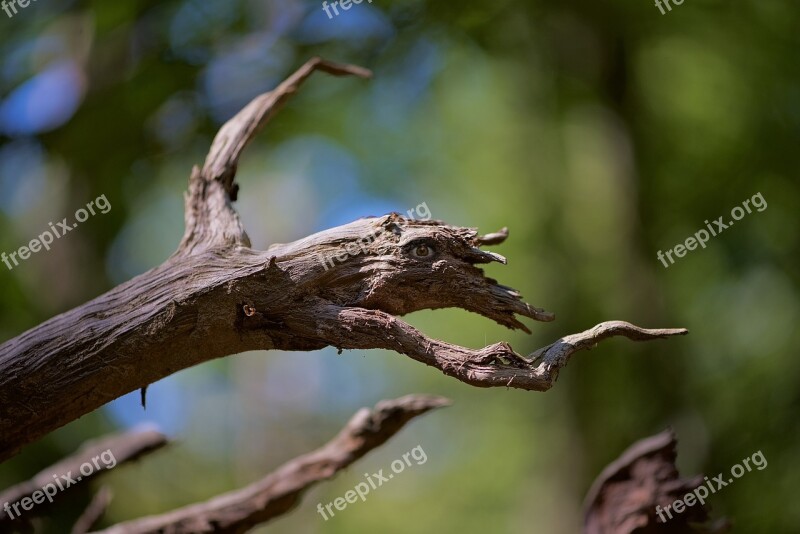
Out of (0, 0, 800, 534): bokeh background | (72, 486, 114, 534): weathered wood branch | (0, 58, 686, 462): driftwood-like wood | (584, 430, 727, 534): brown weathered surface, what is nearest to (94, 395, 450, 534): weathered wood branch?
(72, 486, 114, 534): weathered wood branch

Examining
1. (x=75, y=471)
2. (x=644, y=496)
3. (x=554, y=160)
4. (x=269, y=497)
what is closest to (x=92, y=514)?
(x=75, y=471)

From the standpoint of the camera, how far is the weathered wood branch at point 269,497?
167 centimetres

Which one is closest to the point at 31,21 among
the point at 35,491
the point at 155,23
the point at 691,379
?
the point at 155,23

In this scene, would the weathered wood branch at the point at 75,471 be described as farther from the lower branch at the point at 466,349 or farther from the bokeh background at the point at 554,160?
the lower branch at the point at 466,349

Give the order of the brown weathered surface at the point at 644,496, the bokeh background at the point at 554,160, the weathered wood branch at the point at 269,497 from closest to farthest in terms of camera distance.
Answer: the brown weathered surface at the point at 644,496
the weathered wood branch at the point at 269,497
the bokeh background at the point at 554,160

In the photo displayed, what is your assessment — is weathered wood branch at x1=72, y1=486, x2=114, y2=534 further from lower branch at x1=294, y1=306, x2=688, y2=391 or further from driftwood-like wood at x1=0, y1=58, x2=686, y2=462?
lower branch at x1=294, y1=306, x2=688, y2=391

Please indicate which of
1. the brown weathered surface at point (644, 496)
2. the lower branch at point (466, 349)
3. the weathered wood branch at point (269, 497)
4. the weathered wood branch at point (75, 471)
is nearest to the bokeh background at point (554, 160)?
the weathered wood branch at point (75, 471)

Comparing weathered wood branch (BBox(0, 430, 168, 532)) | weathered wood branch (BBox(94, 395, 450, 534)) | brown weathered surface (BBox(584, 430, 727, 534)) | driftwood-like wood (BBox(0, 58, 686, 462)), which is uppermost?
driftwood-like wood (BBox(0, 58, 686, 462))

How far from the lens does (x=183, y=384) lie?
5402mm

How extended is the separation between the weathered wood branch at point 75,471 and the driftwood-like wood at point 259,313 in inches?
26.7

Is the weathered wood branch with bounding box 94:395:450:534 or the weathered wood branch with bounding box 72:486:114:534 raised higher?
the weathered wood branch with bounding box 72:486:114:534

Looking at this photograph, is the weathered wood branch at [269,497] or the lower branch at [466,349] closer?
the lower branch at [466,349]

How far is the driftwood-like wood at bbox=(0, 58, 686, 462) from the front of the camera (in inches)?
39.6

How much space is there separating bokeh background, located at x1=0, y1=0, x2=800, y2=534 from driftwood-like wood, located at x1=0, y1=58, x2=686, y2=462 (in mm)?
1421
